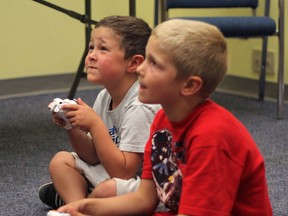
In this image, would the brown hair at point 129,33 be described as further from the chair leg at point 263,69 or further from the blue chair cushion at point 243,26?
the chair leg at point 263,69

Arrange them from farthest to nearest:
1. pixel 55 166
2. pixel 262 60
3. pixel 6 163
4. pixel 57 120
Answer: pixel 262 60, pixel 6 163, pixel 55 166, pixel 57 120

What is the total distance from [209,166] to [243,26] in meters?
1.62

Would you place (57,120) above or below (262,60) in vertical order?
above

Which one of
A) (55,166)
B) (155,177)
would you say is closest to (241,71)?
(55,166)

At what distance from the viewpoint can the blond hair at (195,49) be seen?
104cm

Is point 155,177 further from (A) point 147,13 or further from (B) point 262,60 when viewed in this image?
(A) point 147,13

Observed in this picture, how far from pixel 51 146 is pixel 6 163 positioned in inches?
10.5

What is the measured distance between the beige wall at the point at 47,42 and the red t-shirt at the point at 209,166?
2.09m

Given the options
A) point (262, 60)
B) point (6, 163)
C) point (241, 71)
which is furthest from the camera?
point (241, 71)

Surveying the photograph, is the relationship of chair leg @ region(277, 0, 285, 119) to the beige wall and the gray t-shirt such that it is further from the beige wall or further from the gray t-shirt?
the gray t-shirt

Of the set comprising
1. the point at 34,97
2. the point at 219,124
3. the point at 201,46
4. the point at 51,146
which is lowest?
the point at 34,97

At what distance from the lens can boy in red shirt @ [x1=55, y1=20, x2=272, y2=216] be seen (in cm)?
100

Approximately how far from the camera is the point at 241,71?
3.31 m

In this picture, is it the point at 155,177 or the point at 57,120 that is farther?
the point at 57,120
